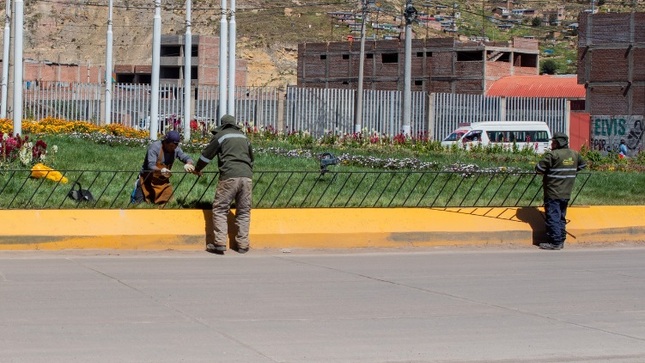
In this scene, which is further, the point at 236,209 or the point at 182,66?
the point at 182,66

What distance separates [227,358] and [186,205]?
7.80 metres

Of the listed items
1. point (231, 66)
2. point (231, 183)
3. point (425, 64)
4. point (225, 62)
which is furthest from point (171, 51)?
point (231, 183)

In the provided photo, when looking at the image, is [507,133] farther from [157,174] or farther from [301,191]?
[157,174]

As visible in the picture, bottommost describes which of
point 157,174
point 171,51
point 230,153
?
point 157,174

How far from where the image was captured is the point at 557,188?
16516mm

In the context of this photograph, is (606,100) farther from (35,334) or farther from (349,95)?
(35,334)

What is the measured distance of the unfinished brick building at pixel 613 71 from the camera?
171 feet

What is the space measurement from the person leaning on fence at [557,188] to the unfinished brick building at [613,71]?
118 ft

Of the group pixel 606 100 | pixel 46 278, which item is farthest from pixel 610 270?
pixel 606 100

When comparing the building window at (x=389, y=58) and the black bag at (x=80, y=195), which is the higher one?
the building window at (x=389, y=58)

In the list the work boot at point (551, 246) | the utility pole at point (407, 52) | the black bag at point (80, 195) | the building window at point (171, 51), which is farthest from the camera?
the building window at point (171, 51)

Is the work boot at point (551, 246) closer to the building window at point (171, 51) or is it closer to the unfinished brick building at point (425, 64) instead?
the unfinished brick building at point (425, 64)

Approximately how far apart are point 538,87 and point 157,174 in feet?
172

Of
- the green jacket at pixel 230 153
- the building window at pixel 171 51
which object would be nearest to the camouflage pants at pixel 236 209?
the green jacket at pixel 230 153
